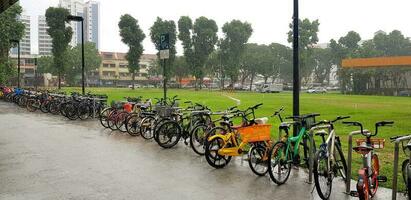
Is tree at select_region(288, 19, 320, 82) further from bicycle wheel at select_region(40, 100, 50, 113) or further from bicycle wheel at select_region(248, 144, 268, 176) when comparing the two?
bicycle wheel at select_region(248, 144, 268, 176)

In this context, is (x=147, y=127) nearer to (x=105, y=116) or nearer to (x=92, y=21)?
(x=105, y=116)

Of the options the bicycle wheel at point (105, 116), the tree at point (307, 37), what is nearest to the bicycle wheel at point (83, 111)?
the bicycle wheel at point (105, 116)

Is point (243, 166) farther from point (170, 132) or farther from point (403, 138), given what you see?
point (403, 138)

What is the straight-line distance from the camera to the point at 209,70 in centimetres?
8100

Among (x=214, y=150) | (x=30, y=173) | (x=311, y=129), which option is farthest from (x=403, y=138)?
(x=30, y=173)

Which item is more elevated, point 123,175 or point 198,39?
point 198,39

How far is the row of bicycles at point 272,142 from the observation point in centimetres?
586

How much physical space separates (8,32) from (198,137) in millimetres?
27722

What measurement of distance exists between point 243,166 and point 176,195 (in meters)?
2.29

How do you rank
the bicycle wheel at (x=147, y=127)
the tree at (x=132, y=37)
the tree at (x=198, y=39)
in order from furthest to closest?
the tree at (x=198, y=39) < the tree at (x=132, y=37) < the bicycle wheel at (x=147, y=127)

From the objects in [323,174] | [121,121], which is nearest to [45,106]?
[121,121]

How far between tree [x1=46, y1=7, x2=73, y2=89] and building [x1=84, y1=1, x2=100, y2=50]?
188ft

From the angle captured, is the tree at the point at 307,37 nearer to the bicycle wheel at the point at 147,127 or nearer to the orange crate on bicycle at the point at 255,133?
the bicycle wheel at the point at 147,127

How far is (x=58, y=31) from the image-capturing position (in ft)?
186
